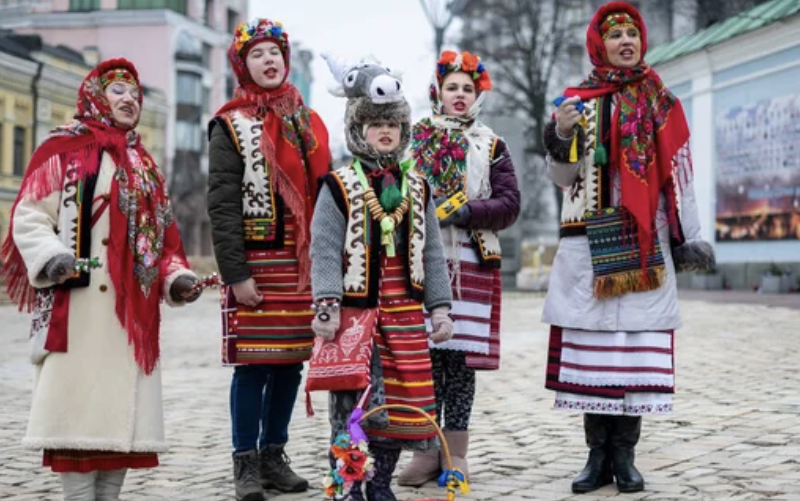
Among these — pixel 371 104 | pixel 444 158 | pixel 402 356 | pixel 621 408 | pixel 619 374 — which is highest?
pixel 371 104

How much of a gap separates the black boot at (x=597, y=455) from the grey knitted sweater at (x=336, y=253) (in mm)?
999

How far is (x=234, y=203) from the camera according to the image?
204 inches

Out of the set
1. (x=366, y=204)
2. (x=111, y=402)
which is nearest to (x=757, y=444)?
(x=366, y=204)

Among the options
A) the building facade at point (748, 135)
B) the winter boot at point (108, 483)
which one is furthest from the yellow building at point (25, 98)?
the winter boot at point (108, 483)

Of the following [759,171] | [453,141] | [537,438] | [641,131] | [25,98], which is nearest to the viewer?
[641,131]

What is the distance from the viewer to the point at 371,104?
4703 millimetres

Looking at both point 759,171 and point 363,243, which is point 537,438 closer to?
point 363,243

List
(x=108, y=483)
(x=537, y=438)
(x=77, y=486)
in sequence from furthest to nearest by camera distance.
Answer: (x=537, y=438) → (x=108, y=483) → (x=77, y=486)

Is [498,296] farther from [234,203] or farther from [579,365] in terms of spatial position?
[234,203]

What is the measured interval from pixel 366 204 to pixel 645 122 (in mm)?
1410

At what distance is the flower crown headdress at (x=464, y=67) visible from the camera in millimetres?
5719

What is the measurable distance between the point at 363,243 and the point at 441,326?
17.8 inches

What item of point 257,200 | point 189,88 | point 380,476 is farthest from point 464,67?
point 189,88

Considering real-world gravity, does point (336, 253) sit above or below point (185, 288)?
above
